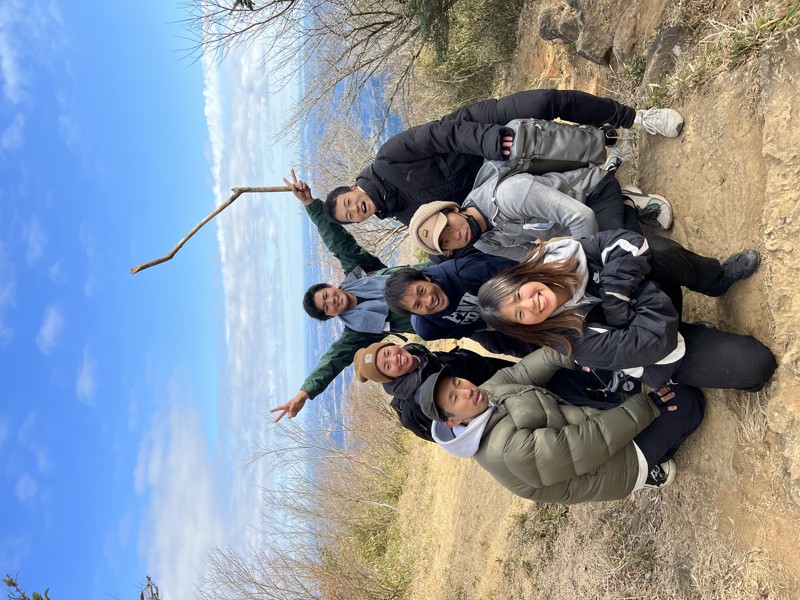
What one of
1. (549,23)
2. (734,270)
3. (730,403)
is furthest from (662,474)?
(549,23)

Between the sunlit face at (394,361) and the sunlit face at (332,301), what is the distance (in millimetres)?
842

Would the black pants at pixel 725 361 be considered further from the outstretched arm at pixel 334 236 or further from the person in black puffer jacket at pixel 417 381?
the outstretched arm at pixel 334 236

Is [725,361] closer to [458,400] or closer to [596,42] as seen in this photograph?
[458,400]

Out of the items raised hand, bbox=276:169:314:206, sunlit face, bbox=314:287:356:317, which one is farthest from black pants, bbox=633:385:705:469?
raised hand, bbox=276:169:314:206

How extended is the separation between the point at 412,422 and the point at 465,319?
87 centimetres

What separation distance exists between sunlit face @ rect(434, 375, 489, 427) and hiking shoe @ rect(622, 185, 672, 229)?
2.02 meters

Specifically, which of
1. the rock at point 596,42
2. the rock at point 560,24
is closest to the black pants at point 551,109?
the rock at point 596,42

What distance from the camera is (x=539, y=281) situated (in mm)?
2768

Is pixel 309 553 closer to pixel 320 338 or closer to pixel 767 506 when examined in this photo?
pixel 767 506

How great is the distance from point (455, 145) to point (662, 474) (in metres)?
2.88

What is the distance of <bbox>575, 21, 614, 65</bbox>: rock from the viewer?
5837mm

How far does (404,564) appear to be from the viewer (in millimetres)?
11773

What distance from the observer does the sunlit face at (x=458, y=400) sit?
3.33 meters

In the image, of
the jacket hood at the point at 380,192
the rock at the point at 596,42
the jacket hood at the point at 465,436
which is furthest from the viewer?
the rock at the point at 596,42
